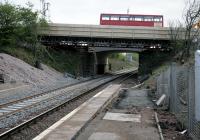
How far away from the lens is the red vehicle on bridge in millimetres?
63188

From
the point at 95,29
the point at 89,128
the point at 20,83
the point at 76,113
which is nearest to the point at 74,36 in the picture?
the point at 95,29

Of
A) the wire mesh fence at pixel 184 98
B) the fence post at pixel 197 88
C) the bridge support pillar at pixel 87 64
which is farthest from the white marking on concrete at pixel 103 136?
the bridge support pillar at pixel 87 64

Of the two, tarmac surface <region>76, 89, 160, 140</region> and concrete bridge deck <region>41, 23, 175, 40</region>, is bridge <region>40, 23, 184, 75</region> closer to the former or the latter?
concrete bridge deck <region>41, 23, 175, 40</region>

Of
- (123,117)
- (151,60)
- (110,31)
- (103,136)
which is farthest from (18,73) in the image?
(151,60)

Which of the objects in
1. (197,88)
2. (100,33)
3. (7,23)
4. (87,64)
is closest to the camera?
(197,88)

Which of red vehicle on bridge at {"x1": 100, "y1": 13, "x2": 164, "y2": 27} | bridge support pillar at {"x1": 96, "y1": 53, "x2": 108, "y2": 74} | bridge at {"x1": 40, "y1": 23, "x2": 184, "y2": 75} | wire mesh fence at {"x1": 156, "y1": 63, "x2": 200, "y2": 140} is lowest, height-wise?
bridge support pillar at {"x1": 96, "y1": 53, "x2": 108, "y2": 74}

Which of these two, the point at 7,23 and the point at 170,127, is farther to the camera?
the point at 7,23

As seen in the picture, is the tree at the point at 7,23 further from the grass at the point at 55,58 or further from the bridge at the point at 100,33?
the bridge at the point at 100,33

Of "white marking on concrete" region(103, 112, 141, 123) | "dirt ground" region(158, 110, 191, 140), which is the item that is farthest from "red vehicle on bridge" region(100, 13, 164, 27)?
"white marking on concrete" region(103, 112, 141, 123)

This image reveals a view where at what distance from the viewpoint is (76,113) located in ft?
54.2

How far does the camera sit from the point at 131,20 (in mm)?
63375

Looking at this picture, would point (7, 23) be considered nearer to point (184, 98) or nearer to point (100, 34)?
point (100, 34)

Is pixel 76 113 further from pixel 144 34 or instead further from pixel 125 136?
pixel 144 34

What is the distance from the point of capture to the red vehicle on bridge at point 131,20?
2488 inches
